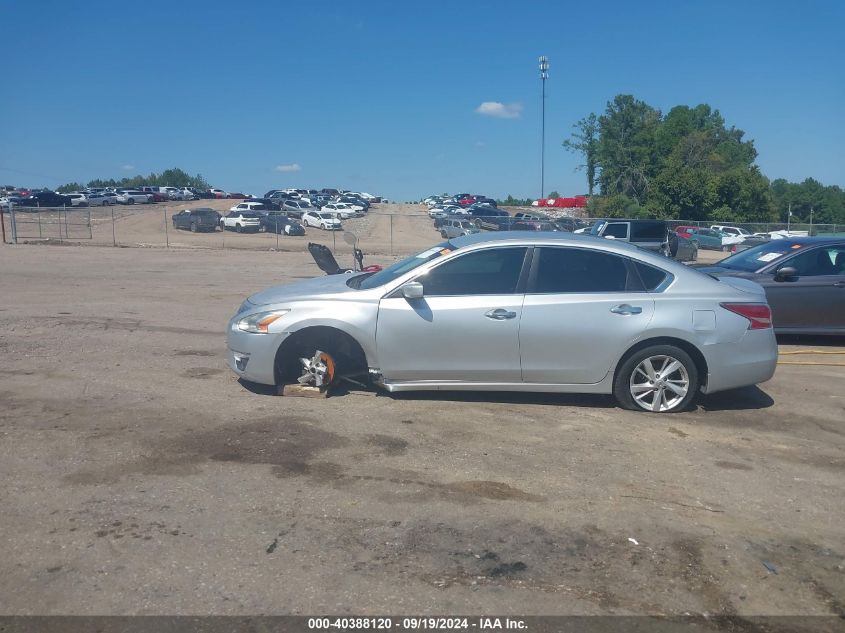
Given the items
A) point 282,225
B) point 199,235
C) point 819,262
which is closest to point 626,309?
point 819,262

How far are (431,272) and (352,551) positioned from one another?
3.40 m

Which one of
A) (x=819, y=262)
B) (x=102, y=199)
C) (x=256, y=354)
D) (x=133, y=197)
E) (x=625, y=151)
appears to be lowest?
(x=256, y=354)

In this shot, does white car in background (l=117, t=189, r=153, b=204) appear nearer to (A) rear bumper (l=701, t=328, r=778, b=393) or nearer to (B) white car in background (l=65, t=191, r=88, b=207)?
(B) white car in background (l=65, t=191, r=88, b=207)

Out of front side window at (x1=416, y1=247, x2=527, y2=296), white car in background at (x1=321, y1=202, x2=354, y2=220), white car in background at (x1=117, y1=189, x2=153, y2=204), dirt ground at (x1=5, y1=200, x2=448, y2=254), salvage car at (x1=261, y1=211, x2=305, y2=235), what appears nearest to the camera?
front side window at (x1=416, y1=247, x2=527, y2=296)

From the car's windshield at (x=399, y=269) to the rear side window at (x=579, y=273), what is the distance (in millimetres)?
869

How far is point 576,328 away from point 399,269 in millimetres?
1812

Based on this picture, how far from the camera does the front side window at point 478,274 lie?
23.6 ft

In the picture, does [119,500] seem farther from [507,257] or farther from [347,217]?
[347,217]

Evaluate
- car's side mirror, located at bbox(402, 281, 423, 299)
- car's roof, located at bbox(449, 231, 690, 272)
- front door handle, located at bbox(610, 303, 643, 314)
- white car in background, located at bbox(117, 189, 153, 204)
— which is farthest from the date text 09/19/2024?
white car in background, located at bbox(117, 189, 153, 204)

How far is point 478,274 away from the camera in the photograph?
7270mm

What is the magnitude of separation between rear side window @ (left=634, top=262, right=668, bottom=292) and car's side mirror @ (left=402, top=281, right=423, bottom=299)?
200 cm

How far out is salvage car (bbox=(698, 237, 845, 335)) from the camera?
10789mm

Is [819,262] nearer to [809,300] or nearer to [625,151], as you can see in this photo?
[809,300]

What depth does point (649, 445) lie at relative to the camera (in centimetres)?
→ 627
